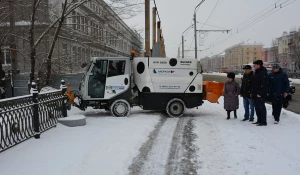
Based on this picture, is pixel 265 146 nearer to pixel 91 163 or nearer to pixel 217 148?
pixel 217 148

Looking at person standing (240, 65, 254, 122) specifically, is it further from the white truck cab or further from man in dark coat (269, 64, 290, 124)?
the white truck cab

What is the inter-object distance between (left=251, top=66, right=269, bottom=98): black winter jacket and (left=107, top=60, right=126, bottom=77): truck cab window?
4.70 metres

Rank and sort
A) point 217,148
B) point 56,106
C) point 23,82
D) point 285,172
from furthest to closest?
point 23,82
point 56,106
point 217,148
point 285,172

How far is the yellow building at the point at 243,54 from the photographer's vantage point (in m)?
120

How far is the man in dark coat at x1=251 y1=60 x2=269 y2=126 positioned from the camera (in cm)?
827

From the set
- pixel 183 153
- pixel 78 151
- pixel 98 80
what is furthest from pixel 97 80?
pixel 183 153

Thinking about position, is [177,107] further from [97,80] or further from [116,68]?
[97,80]

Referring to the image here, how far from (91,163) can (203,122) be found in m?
5.16

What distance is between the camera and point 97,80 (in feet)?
33.6

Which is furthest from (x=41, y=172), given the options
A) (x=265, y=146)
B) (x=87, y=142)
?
(x=265, y=146)

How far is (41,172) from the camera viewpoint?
4.77 m

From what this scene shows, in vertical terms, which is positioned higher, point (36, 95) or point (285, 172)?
point (36, 95)

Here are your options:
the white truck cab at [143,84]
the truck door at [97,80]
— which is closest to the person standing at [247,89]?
the white truck cab at [143,84]

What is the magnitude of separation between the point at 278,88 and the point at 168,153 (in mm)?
4470
